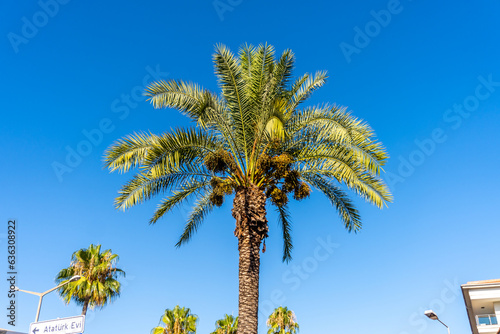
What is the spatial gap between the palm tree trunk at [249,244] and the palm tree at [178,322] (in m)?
A: 25.1

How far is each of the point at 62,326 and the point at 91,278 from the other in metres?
14.9

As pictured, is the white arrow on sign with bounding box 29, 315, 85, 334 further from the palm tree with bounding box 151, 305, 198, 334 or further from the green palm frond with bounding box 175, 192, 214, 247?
the palm tree with bounding box 151, 305, 198, 334

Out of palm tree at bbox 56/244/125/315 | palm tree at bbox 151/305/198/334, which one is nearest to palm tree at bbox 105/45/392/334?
palm tree at bbox 56/244/125/315

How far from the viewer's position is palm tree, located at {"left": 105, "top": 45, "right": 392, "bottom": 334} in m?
12.0

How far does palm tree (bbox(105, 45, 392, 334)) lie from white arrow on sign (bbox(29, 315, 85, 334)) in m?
3.26

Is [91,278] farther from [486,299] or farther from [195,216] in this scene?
[486,299]

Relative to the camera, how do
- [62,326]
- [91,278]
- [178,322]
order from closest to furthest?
[62,326] → [91,278] → [178,322]

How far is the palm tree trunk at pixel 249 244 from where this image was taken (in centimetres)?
1099

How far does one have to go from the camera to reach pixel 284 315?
120 ft

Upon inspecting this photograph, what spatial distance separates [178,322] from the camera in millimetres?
34219

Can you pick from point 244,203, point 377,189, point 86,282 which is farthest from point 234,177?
point 86,282

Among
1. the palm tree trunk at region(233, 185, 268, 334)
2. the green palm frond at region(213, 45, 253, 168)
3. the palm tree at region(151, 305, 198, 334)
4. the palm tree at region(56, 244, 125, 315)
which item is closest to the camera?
the palm tree trunk at region(233, 185, 268, 334)

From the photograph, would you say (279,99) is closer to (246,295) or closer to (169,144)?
(169,144)

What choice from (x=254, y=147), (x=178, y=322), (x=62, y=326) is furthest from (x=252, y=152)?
(x=178, y=322)
